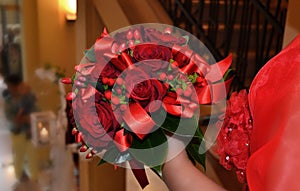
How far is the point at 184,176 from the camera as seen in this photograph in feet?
1.88

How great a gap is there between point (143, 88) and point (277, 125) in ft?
0.61

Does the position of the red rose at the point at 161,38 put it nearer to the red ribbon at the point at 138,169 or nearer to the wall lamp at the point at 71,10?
the red ribbon at the point at 138,169

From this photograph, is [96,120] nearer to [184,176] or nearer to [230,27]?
[184,176]

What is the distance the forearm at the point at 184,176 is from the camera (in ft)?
1.87

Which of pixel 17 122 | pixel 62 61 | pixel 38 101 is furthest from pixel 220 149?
pixel 17 122

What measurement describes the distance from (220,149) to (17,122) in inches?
43.9

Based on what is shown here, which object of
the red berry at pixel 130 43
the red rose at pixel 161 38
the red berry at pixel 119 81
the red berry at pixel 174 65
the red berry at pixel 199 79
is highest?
the red rose at pixel 161 38

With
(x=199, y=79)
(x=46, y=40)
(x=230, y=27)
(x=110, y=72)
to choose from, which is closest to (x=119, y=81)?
(x=110, y=72)

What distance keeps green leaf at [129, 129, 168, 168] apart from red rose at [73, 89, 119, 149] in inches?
1.6

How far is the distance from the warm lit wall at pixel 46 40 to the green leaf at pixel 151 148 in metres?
0.69

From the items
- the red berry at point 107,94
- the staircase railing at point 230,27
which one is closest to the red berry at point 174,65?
the red berry at point 107,94

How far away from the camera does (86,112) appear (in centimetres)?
58

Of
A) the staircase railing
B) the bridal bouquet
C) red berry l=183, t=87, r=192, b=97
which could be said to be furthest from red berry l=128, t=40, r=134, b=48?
the staircase railing

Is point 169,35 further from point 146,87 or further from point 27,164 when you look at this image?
point 27,164
